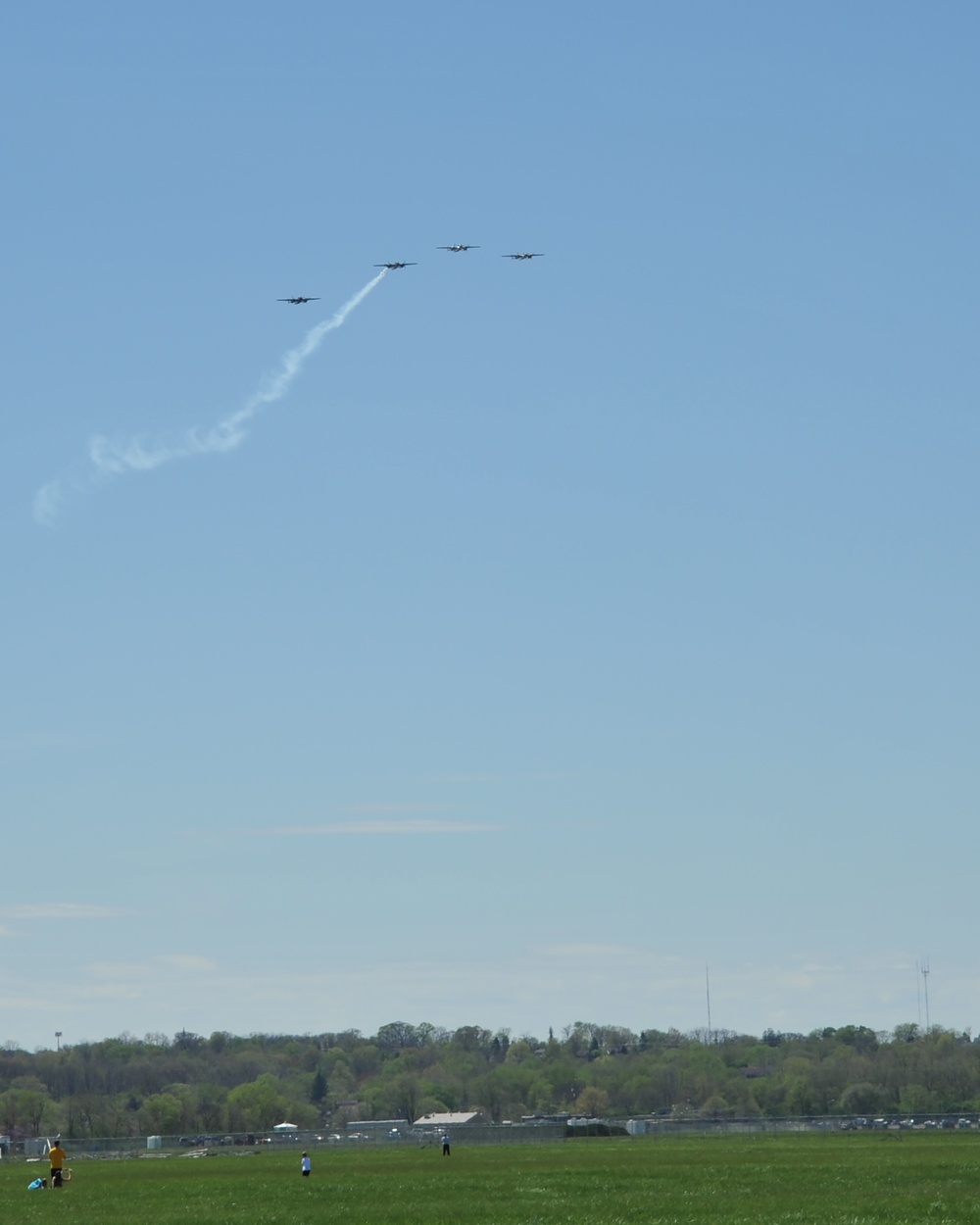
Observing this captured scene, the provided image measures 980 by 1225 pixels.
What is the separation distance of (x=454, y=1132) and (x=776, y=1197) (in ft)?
300

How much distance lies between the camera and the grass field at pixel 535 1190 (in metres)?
49.7

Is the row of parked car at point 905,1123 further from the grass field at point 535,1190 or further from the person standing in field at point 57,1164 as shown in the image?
the person standing in field at point 57,1164

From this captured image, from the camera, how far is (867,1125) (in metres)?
174

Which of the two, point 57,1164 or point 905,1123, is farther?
point 905,1123

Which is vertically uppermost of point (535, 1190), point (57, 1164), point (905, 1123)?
point (535, 1190)

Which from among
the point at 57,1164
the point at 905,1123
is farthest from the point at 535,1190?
the point at 905,1123

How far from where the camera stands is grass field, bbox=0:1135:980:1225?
49.7 metres

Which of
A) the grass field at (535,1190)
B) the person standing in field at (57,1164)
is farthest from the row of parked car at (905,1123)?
the person standing in field at (57,1164)

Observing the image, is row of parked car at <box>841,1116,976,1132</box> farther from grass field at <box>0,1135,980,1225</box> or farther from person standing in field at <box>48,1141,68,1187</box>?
person standing in field at <box>48,1141,68,1187</box>

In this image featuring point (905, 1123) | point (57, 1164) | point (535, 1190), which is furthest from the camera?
point (905, 1123)

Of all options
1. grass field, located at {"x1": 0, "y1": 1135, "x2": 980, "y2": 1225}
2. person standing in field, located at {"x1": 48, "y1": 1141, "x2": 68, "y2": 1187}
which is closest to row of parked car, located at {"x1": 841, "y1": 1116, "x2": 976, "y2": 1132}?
grass field, located at {"x1": 0, "y1": 1135, "x2": 980, "y2": 1225}

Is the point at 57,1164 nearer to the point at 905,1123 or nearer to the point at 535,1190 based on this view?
the point at 535,1190

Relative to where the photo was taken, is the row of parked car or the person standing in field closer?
the person standing in field

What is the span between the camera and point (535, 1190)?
6138 centimetres
